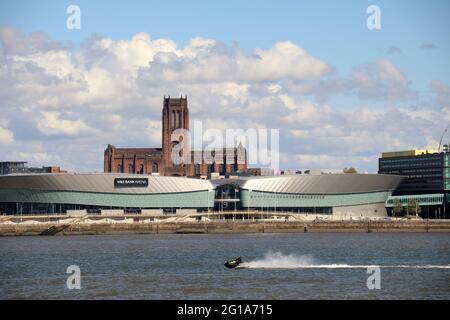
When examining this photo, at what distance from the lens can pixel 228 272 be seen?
260 ft

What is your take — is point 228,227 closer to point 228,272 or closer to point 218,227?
point 218,227

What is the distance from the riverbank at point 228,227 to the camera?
165875 millimetres

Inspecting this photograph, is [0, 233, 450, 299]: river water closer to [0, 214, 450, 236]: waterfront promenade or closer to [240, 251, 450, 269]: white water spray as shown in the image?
[240, 251, 450, 269]: white water spray

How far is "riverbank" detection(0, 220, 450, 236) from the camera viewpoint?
544ft

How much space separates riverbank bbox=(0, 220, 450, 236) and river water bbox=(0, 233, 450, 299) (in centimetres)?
4655

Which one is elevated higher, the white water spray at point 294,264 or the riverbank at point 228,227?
the riverbank at point 228,227

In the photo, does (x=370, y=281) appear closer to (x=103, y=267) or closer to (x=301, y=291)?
(x=301, y=291)

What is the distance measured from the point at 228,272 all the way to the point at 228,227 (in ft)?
303

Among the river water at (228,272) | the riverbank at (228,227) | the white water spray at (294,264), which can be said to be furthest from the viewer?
the riverbank at (228,227)

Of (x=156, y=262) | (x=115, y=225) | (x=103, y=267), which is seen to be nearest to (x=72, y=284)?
(x=103, y=267)

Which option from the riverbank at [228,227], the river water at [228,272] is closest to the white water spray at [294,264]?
the river water at [228,272]

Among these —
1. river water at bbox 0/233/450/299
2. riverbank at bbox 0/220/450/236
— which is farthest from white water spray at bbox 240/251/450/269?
riverbank at bbox 0/220/450/236

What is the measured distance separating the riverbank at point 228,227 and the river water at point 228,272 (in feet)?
153

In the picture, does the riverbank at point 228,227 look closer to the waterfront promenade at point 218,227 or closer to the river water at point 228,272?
the waterfront promenade at point 218,227
